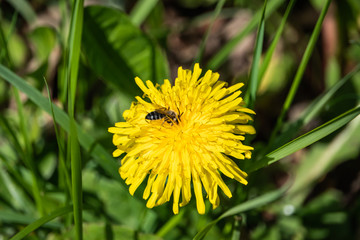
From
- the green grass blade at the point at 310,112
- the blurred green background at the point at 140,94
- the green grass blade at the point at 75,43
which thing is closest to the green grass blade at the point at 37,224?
the blurred green background at the point at 140,94

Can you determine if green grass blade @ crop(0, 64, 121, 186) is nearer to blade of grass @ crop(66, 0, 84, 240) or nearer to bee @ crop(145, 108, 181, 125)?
blade of grass @ crop(66, 0, 84, 240)

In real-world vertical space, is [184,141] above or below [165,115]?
below

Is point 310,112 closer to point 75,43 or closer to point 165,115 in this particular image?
point 165,115

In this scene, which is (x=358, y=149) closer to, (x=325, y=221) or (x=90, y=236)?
(x=325, y=221)

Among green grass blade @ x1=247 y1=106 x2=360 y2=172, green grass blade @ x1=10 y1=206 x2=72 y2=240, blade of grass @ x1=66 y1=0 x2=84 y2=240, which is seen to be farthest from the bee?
green grass blade @ x1=10 y1=206 x2=72 y2=240

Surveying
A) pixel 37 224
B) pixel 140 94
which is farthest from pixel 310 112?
pixel 37 224

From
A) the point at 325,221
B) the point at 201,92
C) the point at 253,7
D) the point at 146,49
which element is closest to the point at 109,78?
the point at 146,49

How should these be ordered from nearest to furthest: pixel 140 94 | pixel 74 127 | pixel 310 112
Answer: pixel 74 127 → pixel 310 112 → pixel 140 94
